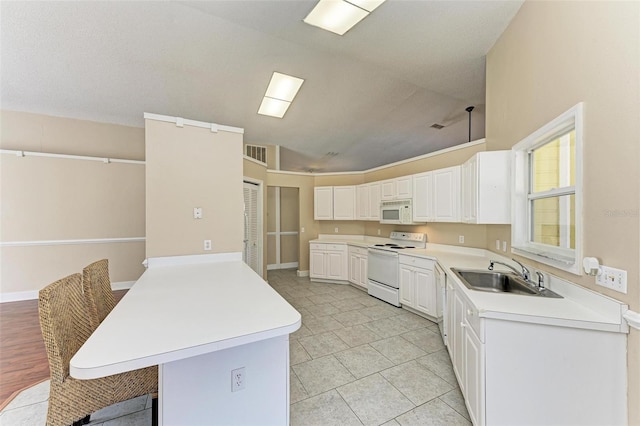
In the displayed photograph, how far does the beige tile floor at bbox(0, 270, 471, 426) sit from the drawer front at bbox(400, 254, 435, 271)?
740 mm

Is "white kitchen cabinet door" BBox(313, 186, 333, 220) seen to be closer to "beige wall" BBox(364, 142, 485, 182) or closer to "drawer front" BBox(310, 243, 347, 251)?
"drawer front" BBox(310, 243, 347, 251)

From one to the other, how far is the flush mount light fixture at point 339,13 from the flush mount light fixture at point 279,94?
1273 millimetres

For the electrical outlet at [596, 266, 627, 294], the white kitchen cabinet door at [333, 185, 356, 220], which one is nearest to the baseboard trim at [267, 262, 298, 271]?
the white kitchen cabinet door at [333, 185, 356, 220]

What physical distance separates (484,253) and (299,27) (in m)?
3.61

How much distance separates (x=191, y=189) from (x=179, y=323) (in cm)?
188

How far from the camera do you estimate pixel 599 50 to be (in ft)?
4.58

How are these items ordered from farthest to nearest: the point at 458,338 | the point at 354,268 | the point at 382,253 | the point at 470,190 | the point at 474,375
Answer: the point at 354,268 → the point at 382,253 → the point at 470,190 → the point at 458,338 → the point at 474,375

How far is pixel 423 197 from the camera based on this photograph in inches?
156

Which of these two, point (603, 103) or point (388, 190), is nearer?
point (603, 103)

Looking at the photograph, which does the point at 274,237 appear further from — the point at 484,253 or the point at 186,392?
the point at 186,392

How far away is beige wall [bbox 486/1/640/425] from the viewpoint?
1.21 metres

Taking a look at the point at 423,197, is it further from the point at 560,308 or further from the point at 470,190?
the point at 560,308

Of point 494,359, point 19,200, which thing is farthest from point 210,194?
point 19,200

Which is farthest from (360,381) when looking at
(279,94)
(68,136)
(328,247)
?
(68,136)
